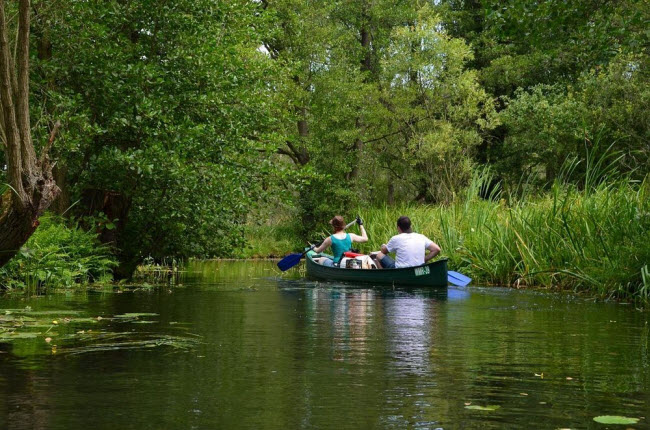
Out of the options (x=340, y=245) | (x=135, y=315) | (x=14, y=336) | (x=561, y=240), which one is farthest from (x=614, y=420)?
(x=340, y=245)

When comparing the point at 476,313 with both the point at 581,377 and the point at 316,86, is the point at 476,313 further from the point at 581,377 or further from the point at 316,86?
the point at 316,86

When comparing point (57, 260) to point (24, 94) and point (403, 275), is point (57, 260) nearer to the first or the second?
point (403, 275)

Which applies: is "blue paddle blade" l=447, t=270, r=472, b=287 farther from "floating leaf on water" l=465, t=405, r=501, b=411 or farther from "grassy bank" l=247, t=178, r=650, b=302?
"floating leaf on water" l=465, t=405, r=501, b=411

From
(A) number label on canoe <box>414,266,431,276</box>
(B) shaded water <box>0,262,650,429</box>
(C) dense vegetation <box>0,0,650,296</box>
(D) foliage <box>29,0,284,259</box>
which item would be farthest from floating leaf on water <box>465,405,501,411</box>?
(A) number label on canoe <box>414,266,431,276</box>

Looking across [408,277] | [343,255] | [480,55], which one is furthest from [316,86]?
[408,277]

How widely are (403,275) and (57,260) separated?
252 inches

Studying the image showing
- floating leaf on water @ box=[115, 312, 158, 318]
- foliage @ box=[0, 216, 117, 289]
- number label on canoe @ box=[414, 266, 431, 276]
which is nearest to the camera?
floating leaf on water @ box=[115, 312, 158, 318]

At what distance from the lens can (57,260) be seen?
15.6 metres

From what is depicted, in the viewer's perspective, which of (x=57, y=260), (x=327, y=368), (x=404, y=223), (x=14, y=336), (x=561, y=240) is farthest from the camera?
(x=404, y=223)

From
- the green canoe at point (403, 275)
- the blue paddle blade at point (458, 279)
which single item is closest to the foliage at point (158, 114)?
the green canoe at point (403, 275)

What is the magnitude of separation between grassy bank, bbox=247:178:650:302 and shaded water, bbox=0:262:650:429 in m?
1.27

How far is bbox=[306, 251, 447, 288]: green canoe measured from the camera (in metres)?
16.9

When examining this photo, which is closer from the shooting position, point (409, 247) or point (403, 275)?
point (403, 275)

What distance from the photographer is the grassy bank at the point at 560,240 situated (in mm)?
13977
